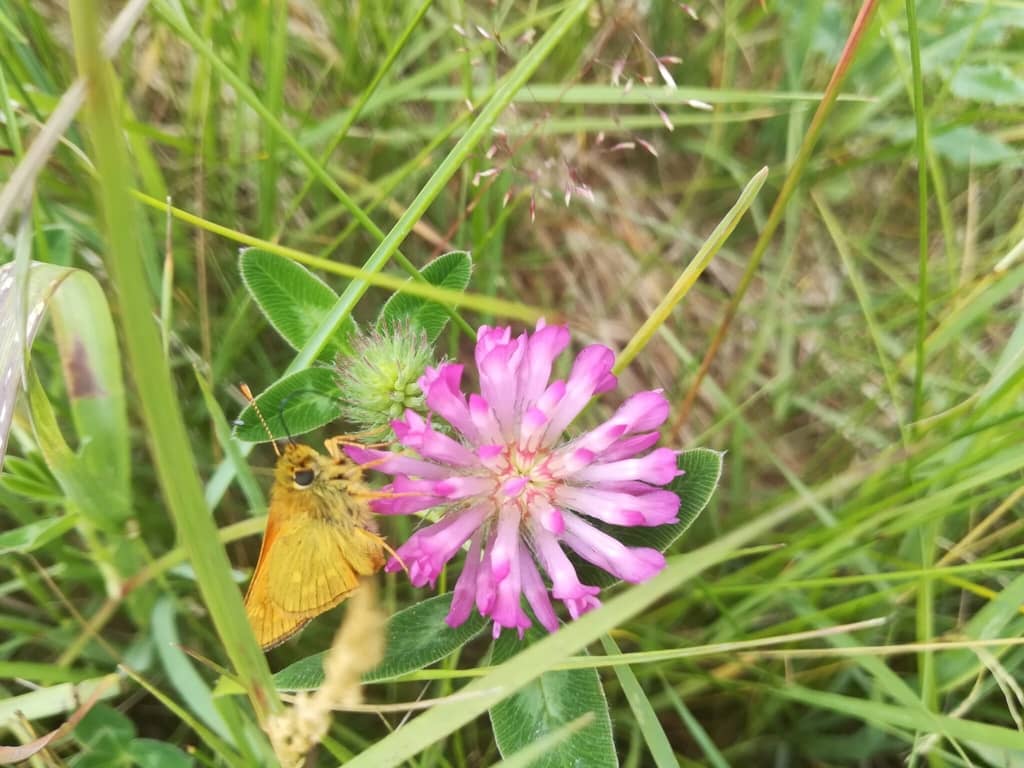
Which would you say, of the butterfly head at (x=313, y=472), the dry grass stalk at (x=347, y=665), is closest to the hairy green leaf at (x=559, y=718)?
the butterfly head at (x=313, y=472)

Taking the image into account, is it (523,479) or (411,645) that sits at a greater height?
(523,479)

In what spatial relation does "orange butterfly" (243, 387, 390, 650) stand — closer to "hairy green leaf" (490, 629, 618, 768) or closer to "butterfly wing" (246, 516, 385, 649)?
"butterfly wing" (246, 516, 385, 649)

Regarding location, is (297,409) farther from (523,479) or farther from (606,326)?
(606,326)

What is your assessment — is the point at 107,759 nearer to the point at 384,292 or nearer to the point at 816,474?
the point at 384,292

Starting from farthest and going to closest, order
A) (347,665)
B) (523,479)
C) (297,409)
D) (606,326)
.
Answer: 1. (606,326)
2. (297,409)
3. (523,479)
4. (347,665)

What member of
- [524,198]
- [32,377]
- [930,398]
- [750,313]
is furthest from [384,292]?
[930,398]

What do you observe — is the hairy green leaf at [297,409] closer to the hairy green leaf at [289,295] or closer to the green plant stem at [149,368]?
the hairy green leaf at [289,295]

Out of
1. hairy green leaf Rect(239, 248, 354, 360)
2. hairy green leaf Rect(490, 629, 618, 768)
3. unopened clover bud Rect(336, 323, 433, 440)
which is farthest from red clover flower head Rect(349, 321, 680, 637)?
hairy green leaf Rect(239, 248, 354, 360)

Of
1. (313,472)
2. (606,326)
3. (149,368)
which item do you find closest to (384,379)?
(313,472)
